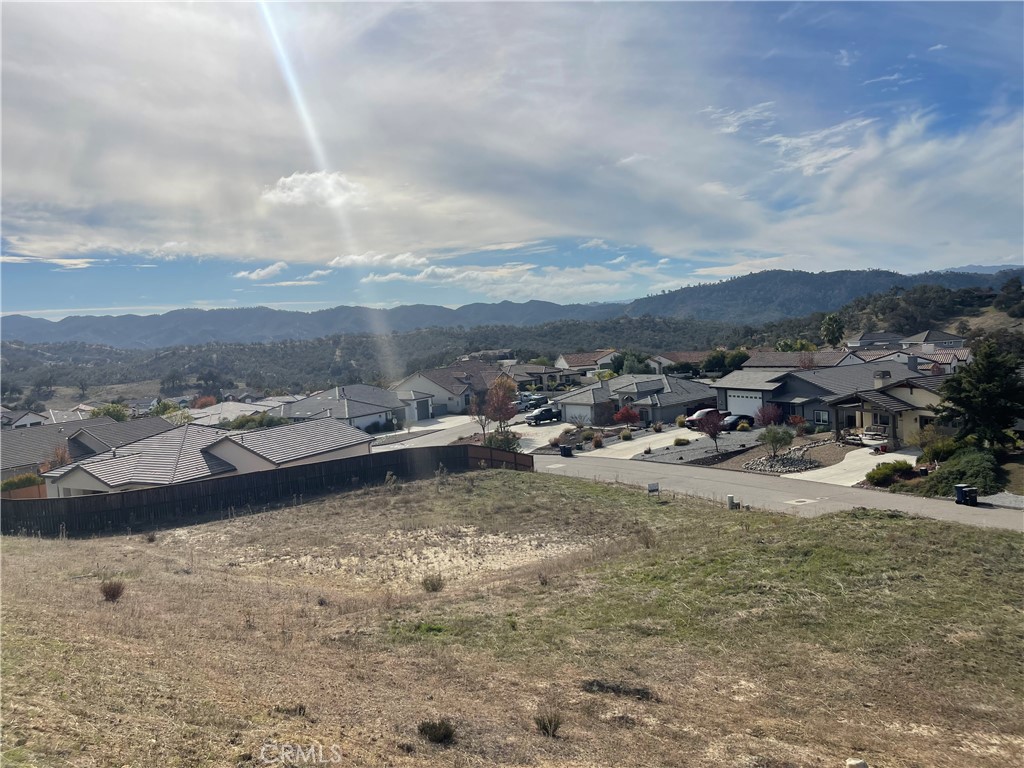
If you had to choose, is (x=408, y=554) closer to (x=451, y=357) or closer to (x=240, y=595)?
(x=240, y=595)

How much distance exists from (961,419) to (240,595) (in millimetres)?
32853

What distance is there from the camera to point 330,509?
28.1 meters

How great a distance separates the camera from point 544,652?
10.9 meters

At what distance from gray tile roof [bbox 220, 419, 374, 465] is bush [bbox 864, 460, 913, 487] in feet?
88.1

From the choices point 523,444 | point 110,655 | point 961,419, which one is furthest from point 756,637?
point 523,444

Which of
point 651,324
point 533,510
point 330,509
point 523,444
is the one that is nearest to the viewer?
point 533,510

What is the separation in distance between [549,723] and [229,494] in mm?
25489

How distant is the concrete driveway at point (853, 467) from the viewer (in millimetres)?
28875

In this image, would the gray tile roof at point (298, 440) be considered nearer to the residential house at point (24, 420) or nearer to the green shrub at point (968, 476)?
the green shrub at point (968, 476)

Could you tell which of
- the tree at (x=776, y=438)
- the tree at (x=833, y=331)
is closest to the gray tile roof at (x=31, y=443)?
the tree at (x=776, y=438)

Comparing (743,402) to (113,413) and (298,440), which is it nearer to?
(298,440)

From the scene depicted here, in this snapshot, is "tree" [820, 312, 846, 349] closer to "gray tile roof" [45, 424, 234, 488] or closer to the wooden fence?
the wooden fence

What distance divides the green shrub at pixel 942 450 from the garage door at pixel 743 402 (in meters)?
16.8

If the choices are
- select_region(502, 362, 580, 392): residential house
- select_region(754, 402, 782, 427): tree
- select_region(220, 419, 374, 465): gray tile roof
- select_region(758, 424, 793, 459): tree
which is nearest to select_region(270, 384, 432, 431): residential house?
select_region(502, 362, 580, 392): residential house
